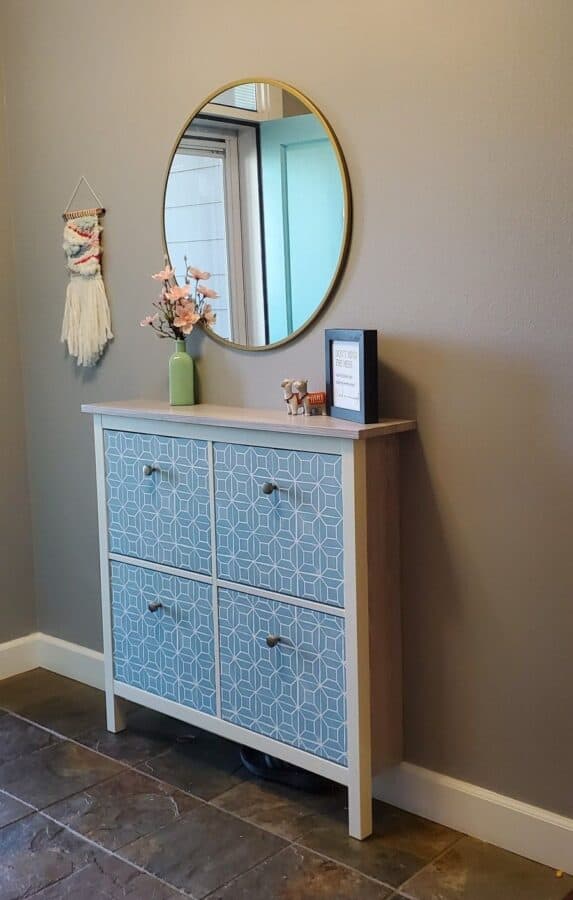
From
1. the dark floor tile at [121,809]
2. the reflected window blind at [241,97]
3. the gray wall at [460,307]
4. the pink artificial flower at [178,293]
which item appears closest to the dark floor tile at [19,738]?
the dark floor tile at [121,809]

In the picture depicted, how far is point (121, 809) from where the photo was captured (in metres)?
2.44

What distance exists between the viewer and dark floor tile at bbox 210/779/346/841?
234 centimetres

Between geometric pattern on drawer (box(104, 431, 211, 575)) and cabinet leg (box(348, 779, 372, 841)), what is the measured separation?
66 cm

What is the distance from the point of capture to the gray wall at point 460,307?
79.2 inches

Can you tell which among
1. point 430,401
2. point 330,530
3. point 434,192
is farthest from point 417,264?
point 330,530

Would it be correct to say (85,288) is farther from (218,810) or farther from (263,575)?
(218,810)

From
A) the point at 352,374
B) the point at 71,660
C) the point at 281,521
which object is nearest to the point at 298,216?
the point at 352,374

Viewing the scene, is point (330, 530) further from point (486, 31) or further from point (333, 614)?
point (486, 31)

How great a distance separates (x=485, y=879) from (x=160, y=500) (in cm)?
122

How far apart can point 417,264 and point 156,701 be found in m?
1.40

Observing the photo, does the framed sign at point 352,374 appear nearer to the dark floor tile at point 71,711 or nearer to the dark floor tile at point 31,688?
the dark floor tile at point 71,711

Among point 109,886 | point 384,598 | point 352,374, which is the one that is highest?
point 352,374

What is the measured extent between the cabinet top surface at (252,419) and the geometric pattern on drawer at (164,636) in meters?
0.44

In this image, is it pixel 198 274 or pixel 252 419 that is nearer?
pixel 252 419
